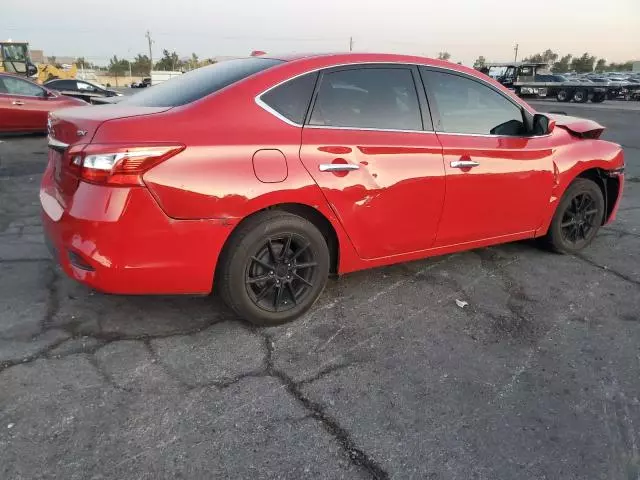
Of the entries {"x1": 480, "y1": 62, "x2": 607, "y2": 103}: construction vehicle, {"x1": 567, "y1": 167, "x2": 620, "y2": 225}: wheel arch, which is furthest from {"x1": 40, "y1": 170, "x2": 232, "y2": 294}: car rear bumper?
{"x1": 480, "y1": 62, "x2": 607, "y2": 103}: construction vehicle

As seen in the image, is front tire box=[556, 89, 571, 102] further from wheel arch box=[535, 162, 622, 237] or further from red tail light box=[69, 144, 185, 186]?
red tail light box=[69, 144, 185, 186]

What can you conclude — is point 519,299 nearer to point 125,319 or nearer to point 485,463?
point 485,463

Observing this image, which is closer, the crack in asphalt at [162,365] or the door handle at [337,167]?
the crack in asphalt at [162,365]

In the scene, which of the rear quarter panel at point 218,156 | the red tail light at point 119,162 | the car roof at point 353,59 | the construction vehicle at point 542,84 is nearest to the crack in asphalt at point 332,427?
Answer: the rear quarter panel at point 218,156

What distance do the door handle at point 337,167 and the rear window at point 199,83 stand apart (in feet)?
2.38

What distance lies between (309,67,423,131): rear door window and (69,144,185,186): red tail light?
0.98 m

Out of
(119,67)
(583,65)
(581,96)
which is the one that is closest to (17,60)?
(581,96)

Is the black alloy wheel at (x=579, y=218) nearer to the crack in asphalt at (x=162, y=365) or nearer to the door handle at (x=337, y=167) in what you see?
the door handle at (x=337, y=167)

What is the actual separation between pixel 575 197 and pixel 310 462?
3.59 m

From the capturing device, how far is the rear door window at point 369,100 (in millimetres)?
3256

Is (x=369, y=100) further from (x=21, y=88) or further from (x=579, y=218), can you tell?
(x=21, y=88)

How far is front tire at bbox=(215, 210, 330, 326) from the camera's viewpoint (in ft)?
9.95

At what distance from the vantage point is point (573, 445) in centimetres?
233

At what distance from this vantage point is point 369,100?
3.43m
